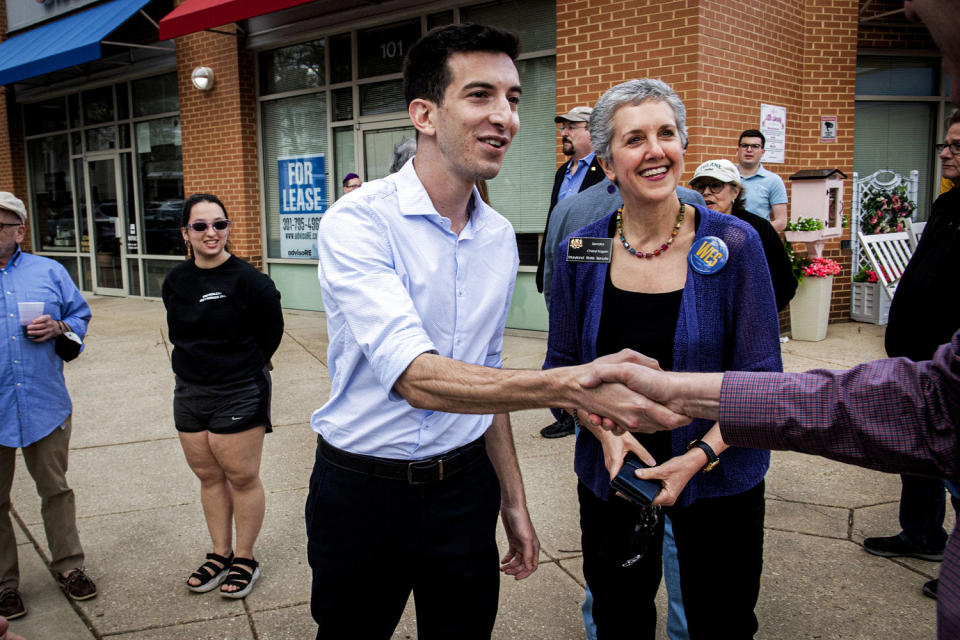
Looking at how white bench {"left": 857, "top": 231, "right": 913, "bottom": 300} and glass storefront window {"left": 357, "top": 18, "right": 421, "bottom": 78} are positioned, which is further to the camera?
glass storefront window {"left": 357, "top": 18, "right": 421, "bottom": 78}

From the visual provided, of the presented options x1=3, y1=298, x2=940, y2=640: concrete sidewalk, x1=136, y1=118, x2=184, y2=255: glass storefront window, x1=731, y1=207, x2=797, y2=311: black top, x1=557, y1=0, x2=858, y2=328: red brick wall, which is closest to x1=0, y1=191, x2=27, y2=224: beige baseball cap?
x1=3, y1=298, x2=940, y2=640: concrete sidewalk

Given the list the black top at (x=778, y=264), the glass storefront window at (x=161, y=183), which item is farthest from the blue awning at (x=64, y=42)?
the black top at (x=778, y=264)

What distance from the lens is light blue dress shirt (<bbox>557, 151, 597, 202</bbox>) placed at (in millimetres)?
5652

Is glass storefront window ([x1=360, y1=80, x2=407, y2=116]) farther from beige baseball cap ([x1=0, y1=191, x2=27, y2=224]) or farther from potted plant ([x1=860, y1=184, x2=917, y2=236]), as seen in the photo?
beige baseball cap ([x1=0, y1=191, x2=27, y2=224])

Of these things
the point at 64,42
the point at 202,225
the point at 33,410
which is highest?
the point at 64,42

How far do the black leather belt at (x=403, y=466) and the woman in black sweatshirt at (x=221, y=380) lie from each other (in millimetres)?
1693

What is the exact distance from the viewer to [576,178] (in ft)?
18.9

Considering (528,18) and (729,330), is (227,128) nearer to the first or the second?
→ (528,18)

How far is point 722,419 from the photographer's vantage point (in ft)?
4.82

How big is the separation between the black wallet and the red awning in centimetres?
733

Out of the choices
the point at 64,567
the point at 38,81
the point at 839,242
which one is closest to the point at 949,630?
the point at 64,567

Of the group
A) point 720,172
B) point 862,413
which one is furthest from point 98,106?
point 862,413

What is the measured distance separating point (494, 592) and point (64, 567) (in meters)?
2.52

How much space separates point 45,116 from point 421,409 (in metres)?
16.3
